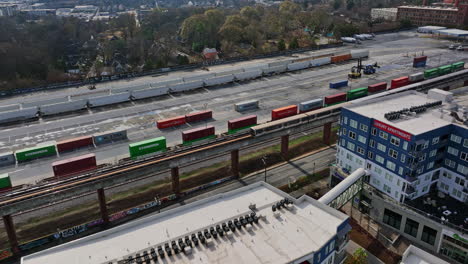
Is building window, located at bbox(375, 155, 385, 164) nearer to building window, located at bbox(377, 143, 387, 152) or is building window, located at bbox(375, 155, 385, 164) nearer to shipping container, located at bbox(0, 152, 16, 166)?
building window, located at bbox(377, 143, 387, 152)

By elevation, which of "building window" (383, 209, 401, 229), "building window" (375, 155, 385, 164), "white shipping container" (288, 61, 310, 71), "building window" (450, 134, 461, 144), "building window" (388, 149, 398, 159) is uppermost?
"building window" (450, 134, 461, 144)

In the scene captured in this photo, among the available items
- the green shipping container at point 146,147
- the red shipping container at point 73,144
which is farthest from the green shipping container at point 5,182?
the green shipping container at point 146,147

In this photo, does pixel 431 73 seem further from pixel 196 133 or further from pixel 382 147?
pixel 196 133

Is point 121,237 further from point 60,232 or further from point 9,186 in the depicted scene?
point 9,186

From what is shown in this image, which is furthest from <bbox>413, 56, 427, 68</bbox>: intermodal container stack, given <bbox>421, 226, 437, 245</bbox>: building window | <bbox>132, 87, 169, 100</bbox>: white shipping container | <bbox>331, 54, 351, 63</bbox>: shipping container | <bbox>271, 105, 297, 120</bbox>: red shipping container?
<bbox>421, 226, 437, 245</bbox>: building window

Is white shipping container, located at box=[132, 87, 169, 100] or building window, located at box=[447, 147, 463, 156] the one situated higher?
building window, located at box=[447, 147, 463, 156]

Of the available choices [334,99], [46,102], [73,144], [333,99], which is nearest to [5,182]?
[73,144]

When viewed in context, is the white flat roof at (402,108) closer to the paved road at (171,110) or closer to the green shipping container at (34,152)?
the paved road at (171,110)

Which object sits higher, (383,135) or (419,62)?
(383,135)
